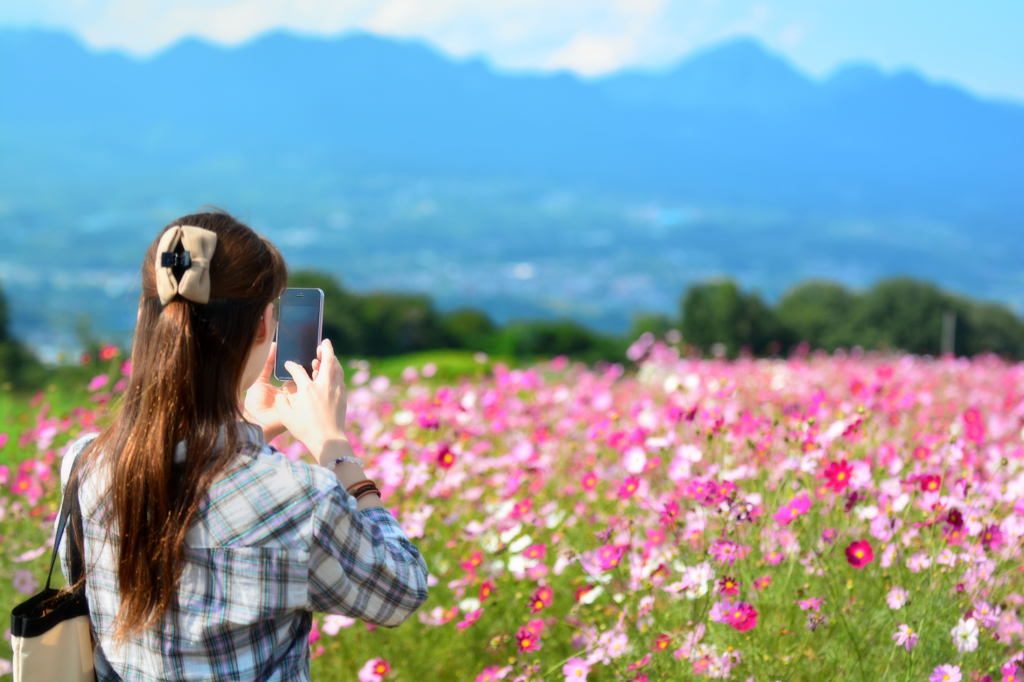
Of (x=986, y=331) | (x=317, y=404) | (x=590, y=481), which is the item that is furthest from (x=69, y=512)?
(x=986, y=331)

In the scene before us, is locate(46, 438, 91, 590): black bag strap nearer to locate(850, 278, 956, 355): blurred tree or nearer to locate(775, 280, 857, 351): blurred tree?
locate(775, 280, 857, 351): blurred tree

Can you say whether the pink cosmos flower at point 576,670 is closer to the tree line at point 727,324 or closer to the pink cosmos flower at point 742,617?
the pink cosmos flower at point 742,617

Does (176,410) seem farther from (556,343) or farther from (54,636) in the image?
(556,343)

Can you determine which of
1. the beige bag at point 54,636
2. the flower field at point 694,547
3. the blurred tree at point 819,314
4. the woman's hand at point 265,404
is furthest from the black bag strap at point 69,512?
the blurred tree at point 819,314

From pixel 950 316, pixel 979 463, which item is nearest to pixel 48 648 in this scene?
pixel 979 463

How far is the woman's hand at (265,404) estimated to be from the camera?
1517 mm

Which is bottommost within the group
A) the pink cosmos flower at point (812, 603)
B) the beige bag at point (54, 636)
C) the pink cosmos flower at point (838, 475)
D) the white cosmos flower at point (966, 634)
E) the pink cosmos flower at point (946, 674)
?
the pink cosmos flower at point (946, 674)

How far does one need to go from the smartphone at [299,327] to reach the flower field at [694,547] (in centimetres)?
98

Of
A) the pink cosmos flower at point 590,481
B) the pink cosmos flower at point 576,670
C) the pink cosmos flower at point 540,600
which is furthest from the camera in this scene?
the pink cosmos flower at point 590,481

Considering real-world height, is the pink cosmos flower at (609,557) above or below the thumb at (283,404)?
below

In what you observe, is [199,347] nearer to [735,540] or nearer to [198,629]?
[198,629]

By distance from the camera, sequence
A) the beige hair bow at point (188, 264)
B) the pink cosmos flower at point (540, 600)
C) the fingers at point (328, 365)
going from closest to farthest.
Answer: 1. the beige hair bow at point (188, 264)
2. the fingers at point (328, 365)
3. the pink cosmos flower at point (540, 600)

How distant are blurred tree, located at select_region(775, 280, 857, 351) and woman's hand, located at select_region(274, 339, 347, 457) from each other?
19.5 m

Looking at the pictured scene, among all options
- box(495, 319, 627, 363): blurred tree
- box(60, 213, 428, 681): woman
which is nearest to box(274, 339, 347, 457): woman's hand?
box(60, 213, 428, 681): woman
